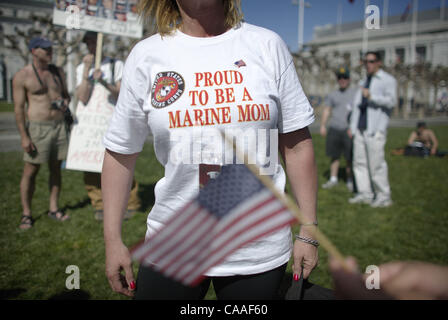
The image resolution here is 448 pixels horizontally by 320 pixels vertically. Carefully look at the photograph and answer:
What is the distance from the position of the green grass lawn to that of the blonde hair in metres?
2.43

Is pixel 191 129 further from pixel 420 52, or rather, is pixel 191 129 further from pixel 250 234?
pixel 420 52

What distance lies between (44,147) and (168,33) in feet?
12.8

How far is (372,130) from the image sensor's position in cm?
573

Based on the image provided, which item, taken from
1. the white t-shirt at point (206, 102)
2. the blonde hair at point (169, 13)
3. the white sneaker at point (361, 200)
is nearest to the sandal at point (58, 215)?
the white t-shirt at point (206, 102)

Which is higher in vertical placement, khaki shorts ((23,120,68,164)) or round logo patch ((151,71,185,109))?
round logo patch ((151,71,185,109))

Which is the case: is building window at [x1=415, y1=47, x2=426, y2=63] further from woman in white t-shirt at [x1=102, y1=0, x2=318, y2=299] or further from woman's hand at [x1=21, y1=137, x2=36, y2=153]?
woman in white t-shirt at [x1=102, y1=0, x2=318, y2=299]

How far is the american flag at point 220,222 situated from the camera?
1420 millimetres

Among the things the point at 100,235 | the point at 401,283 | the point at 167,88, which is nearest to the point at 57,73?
the point at 100,235

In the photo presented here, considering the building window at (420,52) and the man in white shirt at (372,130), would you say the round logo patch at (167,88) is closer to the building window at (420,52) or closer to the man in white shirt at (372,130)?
the man in white shirt at (372,130)

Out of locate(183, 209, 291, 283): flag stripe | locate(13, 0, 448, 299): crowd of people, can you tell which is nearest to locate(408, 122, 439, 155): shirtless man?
locate(13, 0, 448, 299): crowd of people

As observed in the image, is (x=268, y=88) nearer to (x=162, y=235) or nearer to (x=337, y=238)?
(x=162, y=235)

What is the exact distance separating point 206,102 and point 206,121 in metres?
0.08

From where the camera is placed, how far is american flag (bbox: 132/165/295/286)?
1420mm
